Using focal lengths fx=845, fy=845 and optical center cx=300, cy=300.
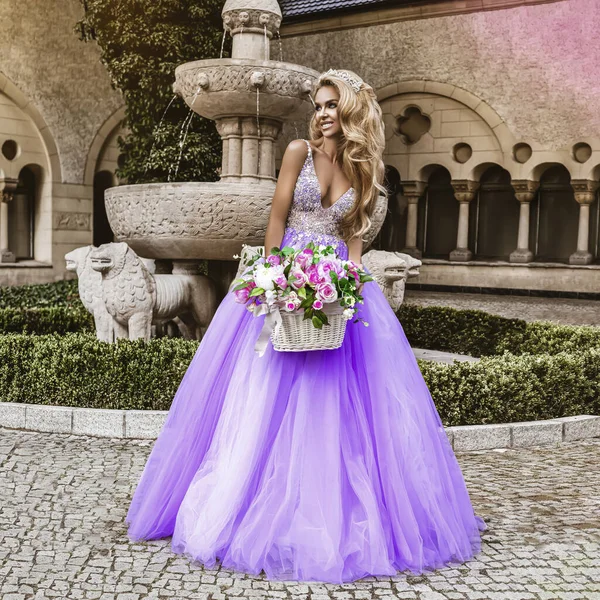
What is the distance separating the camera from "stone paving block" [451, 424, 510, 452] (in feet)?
17.6

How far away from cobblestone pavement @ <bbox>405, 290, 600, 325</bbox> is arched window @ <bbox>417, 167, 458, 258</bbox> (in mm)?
1223

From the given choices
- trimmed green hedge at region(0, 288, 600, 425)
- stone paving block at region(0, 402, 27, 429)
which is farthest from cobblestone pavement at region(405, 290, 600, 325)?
stone paving block at region(0, 402, 27, 429)

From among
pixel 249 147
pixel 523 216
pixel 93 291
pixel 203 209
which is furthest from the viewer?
pixel 523 216

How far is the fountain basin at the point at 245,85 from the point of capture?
274 inches

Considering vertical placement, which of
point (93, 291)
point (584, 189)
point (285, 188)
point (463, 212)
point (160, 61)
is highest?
point (160, 61)

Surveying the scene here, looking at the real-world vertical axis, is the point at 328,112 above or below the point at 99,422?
above

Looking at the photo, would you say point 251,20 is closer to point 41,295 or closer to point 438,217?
point 41,295

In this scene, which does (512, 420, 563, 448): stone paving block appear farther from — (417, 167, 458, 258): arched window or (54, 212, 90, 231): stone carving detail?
(54, 212, 90, 231): stone carving detail

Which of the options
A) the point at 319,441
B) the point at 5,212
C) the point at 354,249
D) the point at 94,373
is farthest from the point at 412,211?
the point at 319,441

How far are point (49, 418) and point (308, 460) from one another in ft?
9.36

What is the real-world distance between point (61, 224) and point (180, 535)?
1389 centimetres

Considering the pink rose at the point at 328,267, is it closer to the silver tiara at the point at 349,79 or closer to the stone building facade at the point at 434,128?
the silver tiara at the point at 349,79

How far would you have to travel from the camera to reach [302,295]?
309 cm

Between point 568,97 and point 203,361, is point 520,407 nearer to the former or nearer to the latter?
point 203,361
